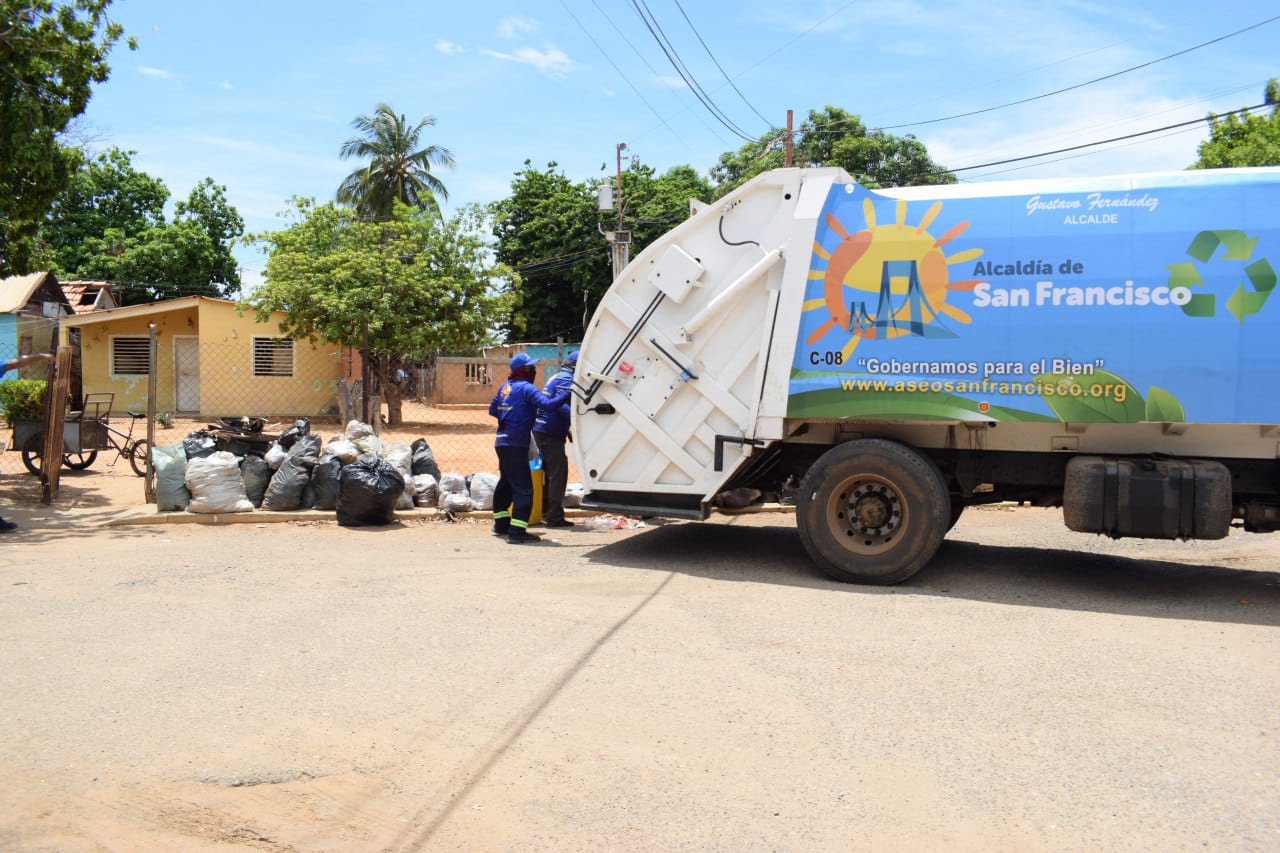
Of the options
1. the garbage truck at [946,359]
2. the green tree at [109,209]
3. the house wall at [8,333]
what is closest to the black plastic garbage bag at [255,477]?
the garbage truck at [946,359]

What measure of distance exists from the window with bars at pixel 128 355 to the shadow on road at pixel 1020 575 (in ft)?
74.8

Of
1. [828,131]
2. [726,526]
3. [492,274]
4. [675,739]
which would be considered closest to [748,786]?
[675,739]

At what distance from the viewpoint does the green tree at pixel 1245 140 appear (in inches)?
914

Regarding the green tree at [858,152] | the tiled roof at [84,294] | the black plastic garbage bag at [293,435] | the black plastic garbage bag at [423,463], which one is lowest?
the black plastic garbage bag at [423,463]

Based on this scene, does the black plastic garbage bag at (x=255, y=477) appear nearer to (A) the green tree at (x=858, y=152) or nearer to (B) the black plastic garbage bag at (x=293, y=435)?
(B) the black plastic garbage bag at (x=293, y=435)

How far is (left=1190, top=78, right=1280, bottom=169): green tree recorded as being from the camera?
Answer: 23219mm

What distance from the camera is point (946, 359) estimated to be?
22.3 feet

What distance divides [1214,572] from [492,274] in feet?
64.1

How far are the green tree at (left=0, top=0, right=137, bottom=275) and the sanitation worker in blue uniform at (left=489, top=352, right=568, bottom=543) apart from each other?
562cm

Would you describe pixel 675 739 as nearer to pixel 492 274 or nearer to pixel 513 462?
pixel 513 462

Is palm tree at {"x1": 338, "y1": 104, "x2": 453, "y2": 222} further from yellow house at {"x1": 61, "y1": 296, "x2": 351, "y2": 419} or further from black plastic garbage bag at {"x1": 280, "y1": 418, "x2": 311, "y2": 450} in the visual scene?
black plastic garbage bag at {"x1": 280, "y1": 418, "x2": 311, "y2": 450}

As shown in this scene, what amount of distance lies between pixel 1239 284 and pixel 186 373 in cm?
2625

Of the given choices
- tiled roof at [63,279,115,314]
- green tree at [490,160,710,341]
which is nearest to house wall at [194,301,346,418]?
tiled roof at [63,279,115,314]

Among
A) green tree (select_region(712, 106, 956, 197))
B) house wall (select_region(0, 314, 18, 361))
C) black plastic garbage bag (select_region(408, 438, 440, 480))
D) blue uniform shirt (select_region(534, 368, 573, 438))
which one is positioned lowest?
black plastic garbage bag (select_region(408, 438, 440, 480))
